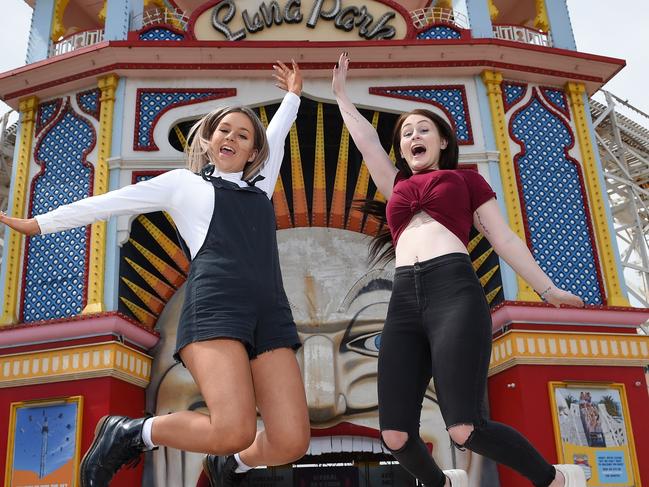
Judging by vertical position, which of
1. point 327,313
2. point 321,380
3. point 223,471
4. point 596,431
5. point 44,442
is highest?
point 327,313

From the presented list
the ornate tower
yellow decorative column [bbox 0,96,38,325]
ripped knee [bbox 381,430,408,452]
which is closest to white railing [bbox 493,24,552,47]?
the ornate tower

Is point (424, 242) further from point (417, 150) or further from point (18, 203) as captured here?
point (18, 203)

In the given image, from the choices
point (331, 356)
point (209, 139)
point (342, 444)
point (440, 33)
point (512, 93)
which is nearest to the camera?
point (209, 139)

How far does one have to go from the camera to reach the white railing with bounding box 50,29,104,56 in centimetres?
1088

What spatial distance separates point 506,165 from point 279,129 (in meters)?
6.56

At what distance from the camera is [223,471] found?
341 cm

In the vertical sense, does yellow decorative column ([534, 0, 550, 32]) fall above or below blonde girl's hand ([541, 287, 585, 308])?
above

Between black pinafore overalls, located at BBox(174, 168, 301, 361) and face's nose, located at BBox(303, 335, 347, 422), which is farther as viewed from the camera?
face's nose, located at BBox(303, 335, 347, 422)

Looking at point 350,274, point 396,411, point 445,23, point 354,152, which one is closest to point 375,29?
point 445,23

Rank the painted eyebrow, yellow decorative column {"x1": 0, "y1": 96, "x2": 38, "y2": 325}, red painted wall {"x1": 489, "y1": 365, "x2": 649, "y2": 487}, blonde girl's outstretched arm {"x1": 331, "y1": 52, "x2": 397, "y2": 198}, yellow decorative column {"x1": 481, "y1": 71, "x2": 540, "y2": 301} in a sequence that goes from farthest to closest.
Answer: the painted eyebrow → yellow decorative column {"x1": 0, "y1": 96, "x2": 38, "y2": 325} → yellow decorative column {"x1": 481, "y1": 71, "x2": 540, "y2": 301} → red painted wall {"x1": 489, "y1": 365, "x2": 649, "y2": 487} → blonde girl's outstretched arm {"x1": 331, "y1": 52, "x2": 397, "y2": 198}

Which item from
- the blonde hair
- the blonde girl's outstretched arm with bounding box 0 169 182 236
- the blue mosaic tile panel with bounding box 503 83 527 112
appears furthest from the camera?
the blue mosaic tile panel with bounding box 503 83 527 112

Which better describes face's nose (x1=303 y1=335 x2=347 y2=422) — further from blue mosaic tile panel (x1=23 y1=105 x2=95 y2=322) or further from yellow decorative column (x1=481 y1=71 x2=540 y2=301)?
blue mosaic tile panel (x1=23 y1=105 x2=95 y2=322)

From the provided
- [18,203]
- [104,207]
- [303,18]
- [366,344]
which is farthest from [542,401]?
[18,203]

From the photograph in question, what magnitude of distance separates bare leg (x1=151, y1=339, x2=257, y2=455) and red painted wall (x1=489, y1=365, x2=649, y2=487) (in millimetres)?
6039
